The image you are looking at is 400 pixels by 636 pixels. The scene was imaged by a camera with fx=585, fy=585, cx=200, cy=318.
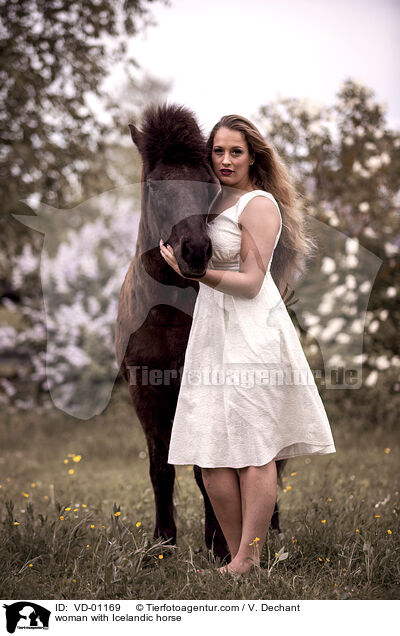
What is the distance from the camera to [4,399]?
23.2 feet

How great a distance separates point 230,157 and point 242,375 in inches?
37.3

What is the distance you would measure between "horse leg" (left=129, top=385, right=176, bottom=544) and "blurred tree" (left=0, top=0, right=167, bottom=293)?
406cm

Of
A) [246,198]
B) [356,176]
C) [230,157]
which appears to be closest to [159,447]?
[246,198]

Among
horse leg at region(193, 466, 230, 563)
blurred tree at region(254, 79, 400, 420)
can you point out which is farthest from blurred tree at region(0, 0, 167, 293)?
horse leg at region(193, 466, 230, 563)

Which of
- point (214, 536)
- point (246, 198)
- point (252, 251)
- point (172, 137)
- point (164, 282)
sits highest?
point (172, 137)

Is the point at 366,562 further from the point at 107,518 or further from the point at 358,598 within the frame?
the point at 107,518

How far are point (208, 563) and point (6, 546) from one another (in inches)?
40.0

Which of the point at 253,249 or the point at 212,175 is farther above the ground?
the point at 212,175

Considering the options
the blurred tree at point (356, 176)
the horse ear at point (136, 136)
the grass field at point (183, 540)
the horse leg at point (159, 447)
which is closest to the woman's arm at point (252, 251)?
the horse ear at point (136, 136)

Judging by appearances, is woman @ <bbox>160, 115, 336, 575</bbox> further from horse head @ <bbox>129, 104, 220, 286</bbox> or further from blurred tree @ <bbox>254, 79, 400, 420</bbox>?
blurred tree @ <bbox>254, 79, 400, 420</bbox>

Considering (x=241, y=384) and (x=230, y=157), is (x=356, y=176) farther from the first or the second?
(x=241, y=384)

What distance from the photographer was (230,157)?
255 cm

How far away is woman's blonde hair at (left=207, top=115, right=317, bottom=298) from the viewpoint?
2.57 m
